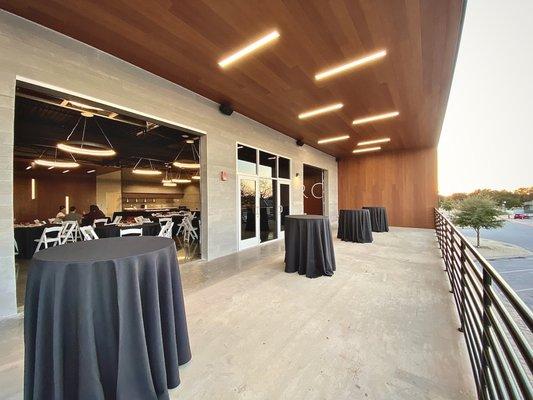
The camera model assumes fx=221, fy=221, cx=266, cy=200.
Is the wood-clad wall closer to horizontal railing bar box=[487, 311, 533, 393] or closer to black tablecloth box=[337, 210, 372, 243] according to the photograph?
black tablecloth box=[337, 210, 372, 243]

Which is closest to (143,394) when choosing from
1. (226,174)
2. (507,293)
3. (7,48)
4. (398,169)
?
(507,293)

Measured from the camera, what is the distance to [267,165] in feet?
22.2

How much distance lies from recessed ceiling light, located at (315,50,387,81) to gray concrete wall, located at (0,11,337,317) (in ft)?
7.78

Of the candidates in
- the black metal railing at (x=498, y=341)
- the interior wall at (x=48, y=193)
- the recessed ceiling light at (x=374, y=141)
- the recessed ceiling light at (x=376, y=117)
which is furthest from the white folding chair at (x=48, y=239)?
the recessed ceiling light at (x=374, y=141)

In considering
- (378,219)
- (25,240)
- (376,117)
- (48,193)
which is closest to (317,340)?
(376,117)

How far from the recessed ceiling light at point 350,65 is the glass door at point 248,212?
2.91 metres

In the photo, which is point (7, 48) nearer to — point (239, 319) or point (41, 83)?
point (41, 83)

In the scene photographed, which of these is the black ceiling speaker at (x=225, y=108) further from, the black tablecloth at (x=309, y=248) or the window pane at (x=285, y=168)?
the black tablecloth at (x=309, y=248)

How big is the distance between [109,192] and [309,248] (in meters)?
14.4

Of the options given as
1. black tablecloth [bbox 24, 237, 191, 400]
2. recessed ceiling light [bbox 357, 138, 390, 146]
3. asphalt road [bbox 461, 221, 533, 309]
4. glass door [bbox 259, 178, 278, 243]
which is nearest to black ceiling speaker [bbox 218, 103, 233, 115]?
glass door [bbox 259, 178, 278, 243]

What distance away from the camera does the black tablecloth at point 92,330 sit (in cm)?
115

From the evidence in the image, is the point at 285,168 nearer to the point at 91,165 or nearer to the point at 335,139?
the point at 335,139

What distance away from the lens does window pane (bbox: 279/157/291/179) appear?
7.59 meters

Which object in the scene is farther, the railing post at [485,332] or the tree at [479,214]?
the tree at [479,214]
